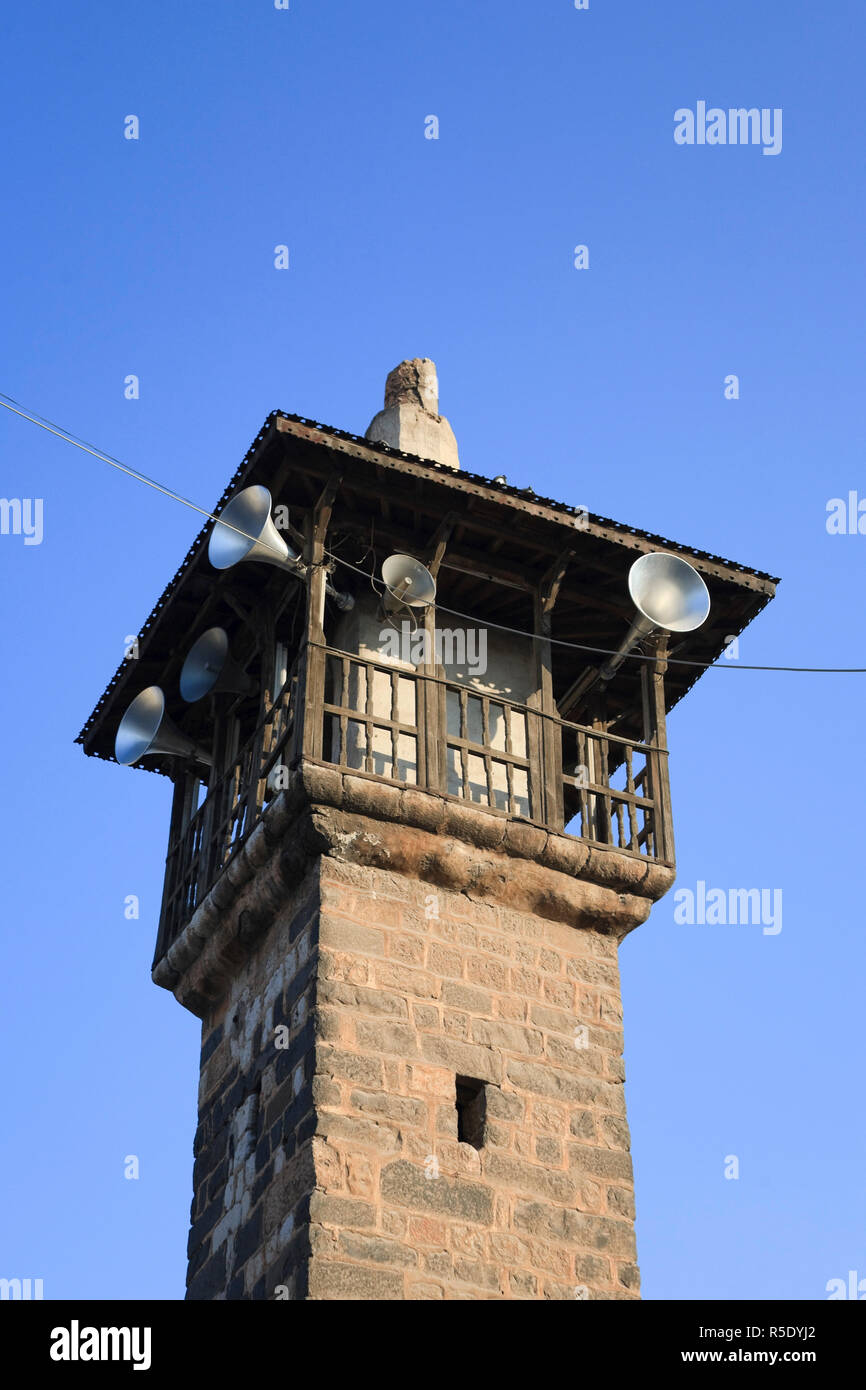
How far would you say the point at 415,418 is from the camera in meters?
17.4

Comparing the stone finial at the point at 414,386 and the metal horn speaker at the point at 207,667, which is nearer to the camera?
the metal horn speaker at the point at 207,667

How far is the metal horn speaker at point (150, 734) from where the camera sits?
16203 mm

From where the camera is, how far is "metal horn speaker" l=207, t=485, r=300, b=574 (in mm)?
14445

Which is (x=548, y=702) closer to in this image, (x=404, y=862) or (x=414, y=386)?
(x=404, y=862)

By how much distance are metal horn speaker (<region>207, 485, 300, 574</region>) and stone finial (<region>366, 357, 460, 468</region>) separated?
9.02 ft

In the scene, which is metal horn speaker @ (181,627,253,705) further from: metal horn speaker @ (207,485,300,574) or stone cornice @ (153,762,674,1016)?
stone cornice @ (153,762,674,1016)

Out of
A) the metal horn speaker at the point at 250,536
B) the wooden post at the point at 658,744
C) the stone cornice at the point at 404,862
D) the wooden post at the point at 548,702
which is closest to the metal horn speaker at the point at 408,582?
the metal horn speaker at the point at 250,536

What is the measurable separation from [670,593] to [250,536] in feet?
11.1

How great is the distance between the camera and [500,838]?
14250 mm

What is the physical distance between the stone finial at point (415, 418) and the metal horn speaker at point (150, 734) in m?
3.04

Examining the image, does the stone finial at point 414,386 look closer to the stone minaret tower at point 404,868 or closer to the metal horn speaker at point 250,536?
the stone minaret tower at point 404,868

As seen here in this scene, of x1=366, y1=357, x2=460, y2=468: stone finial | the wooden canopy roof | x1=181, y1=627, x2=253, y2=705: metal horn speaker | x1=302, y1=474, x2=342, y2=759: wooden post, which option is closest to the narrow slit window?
x1=302, y1=474, x2=342, y2=759: wooden post
